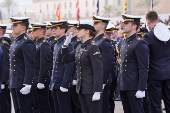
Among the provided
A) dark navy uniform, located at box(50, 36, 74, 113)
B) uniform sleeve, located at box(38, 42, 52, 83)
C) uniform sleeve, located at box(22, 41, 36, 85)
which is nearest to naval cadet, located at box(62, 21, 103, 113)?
uniform sleeve, located at box(22, 41, 36, 85)

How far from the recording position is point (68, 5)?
8338 centimetres

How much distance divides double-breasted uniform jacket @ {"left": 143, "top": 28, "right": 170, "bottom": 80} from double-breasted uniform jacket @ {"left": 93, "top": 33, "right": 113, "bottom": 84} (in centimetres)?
81

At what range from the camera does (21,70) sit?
258 inches

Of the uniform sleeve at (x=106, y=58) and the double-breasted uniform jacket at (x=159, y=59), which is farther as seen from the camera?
the uniform sleeve at (x=106, y=58)

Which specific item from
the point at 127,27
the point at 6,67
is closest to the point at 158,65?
the point at 127,27

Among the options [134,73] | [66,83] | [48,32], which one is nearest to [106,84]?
[66,83]

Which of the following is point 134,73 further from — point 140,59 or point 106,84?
point 106,84

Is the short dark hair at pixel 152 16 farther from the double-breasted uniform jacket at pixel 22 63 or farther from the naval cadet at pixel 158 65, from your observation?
the double-breasted uniform jacket at pixel 22 63

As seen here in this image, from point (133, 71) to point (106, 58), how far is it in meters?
1.04

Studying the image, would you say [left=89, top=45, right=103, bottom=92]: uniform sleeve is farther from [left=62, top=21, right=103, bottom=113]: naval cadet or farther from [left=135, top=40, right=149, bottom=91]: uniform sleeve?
[left=135, top=40, right=149, bottom=91]: uniform sleeve

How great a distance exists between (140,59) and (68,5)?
7845 cm

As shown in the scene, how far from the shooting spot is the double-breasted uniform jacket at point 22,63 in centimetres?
646

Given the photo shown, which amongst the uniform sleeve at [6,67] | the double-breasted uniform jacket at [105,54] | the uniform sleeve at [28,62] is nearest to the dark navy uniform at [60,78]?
the double-breasted uniform jacket at [105,54]

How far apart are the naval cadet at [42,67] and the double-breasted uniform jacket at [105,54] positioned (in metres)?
1.18
